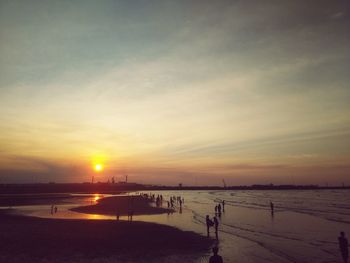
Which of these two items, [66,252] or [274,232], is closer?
[66,252]

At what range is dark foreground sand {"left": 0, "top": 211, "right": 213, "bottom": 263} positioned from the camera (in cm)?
1967

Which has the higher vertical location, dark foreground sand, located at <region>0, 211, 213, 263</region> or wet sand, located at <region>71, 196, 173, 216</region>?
wet sand, located at <region>71, 196, 173, 216</region>

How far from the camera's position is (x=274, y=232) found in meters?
34.0

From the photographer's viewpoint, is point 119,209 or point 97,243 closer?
point 97,243

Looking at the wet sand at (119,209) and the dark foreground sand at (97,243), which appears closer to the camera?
the dark foreground sand at (97,243)

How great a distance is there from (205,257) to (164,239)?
22.2 feet

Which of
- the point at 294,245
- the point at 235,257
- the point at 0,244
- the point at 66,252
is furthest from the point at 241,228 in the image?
the point at 0,244

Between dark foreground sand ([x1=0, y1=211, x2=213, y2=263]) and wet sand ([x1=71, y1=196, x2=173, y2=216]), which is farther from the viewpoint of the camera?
wet sand ([x1=71, y1=196, x2=173, y2=216])

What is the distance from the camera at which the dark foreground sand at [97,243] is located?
19672 mm

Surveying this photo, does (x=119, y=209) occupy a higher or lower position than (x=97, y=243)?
higher

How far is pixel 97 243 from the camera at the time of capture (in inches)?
934

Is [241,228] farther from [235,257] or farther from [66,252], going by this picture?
[66,252]

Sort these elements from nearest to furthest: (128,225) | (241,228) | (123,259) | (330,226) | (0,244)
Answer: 1. (123,259)
2. (0,244)
3. (128,225)
4. (241,228)
5. (330,226)

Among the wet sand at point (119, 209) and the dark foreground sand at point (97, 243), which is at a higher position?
the wet sand at point (119, 209)
